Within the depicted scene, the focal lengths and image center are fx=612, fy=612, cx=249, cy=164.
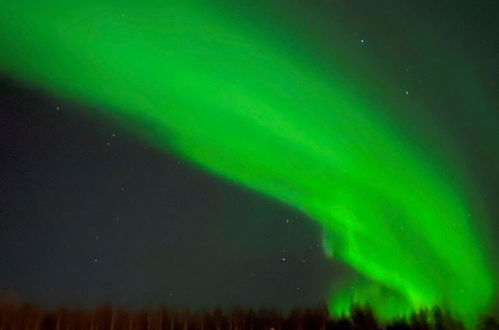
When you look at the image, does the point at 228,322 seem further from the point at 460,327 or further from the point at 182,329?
the point at 460,327

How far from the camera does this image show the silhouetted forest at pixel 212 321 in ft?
25.0

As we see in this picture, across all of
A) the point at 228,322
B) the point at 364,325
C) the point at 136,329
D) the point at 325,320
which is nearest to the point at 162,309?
the point at 136,329

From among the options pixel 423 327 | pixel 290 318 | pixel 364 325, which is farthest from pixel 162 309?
pixel 423 327

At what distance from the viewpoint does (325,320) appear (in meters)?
9.12

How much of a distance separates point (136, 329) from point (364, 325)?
11.4 feet

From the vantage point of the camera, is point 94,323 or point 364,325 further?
point 364,325

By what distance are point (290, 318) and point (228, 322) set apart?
0.90 meters

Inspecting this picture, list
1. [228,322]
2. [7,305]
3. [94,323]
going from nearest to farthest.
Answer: [7,305] → [94,323] → [228,322]

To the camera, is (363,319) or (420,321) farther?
(420,321)

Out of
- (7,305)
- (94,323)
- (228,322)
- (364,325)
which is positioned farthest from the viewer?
(364,325)

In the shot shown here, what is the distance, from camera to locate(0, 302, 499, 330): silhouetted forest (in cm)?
763

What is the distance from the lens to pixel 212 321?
8477mm

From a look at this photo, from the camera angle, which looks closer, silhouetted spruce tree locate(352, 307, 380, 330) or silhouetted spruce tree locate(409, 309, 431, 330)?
silhouetted spruce tree locate(352, 307, 380, 330)

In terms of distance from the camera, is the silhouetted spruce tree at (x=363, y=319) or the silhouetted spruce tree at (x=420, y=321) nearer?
the silhouetted spruce tree at (x=363, y=319)
